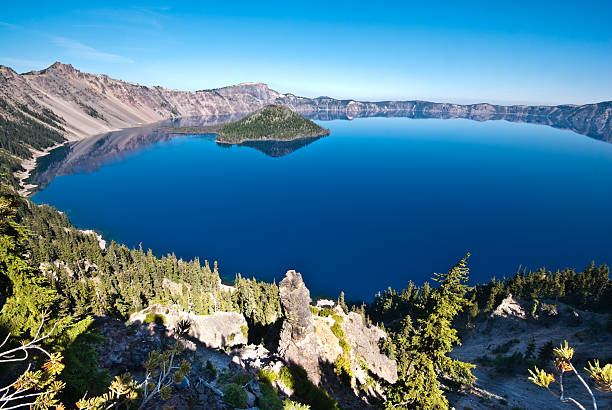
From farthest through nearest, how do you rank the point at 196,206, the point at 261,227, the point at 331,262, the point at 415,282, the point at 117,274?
the point at 196,206, the point at 261,227, the point at 331,262, the point at 415,282, the point at 117,274

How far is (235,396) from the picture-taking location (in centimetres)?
2209

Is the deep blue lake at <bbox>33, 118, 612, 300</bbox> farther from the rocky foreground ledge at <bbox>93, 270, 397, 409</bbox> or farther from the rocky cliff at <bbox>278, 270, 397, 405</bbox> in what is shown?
the rocky cliff at <bbox>278, 270, 397, 405</bbox>

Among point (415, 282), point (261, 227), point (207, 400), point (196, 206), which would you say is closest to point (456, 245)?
point (415, 282)

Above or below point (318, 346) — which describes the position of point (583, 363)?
below

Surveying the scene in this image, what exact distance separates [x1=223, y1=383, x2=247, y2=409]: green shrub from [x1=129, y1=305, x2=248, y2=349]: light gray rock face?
1145 inches

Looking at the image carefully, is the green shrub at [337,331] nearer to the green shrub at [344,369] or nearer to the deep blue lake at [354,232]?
the green shrub at [344,369]

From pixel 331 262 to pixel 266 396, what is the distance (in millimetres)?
95223

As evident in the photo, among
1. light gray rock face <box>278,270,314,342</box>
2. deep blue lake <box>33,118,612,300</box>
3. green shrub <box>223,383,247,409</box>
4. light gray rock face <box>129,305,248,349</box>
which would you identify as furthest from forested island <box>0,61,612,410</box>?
deep blue lake <box>33,118,612,300</box>

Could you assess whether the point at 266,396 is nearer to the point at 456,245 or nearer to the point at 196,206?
the point at 456,245

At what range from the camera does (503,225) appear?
157m

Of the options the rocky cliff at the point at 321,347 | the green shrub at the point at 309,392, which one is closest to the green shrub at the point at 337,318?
the rocky cliff at the point at 321,347

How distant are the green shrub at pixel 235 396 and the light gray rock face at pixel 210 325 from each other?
29094 millimetres

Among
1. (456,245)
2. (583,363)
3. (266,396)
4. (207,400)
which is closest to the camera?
(207,400)

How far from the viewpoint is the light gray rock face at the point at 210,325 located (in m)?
49.7
